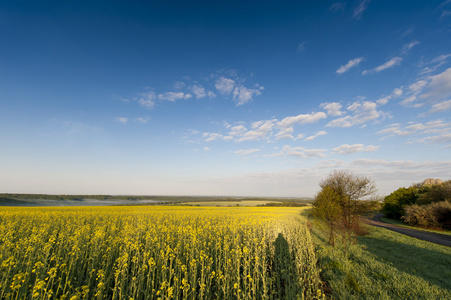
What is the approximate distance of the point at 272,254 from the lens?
32.7 ft

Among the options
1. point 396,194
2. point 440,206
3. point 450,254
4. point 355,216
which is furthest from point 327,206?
point 396,194

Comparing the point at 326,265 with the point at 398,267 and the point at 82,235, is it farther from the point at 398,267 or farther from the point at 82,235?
the point at 82,235

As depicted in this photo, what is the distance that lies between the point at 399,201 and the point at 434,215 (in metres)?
18.0

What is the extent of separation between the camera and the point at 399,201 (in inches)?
1642

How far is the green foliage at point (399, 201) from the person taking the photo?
1607 inches

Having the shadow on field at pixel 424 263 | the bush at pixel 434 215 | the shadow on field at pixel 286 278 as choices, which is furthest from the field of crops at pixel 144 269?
the bush at pixel 434 215

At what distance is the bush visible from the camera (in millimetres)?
25219

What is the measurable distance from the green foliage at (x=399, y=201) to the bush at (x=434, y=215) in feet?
42.9

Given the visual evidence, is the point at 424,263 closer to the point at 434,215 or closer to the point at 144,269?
the point at 144,269

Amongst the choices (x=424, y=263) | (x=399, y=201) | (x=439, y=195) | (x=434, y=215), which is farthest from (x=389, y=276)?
(x=399, y=201)

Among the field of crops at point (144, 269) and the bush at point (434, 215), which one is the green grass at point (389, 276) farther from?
the bush at point (434, 215)

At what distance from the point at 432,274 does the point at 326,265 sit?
4.25 meters

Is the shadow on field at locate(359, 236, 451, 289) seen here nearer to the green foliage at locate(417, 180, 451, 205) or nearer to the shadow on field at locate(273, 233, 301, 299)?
the shadow on field at locate(273, 233, 301, 299)

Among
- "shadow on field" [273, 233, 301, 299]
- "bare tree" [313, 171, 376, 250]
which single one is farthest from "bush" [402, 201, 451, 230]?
"shadow on field" [273, 233, 301, 299]
